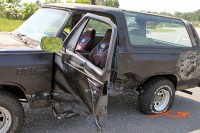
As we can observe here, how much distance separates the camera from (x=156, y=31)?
16.6 ft

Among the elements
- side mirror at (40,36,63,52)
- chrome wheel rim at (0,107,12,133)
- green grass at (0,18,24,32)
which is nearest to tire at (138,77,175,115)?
side mirror at (40,36,63,52)

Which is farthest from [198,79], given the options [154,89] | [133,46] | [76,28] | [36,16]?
[36,16]

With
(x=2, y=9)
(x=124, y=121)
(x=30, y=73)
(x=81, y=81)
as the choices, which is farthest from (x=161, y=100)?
(x=2, y=9)

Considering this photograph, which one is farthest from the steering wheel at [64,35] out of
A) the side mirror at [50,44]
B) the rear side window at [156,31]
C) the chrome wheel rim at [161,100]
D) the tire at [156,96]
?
the chrome wheel rim at [161,100]

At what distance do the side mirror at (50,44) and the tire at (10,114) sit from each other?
73 cm

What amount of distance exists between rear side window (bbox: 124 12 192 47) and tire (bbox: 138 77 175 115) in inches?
25.2

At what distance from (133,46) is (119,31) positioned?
0.32 meters

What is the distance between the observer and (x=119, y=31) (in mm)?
4457

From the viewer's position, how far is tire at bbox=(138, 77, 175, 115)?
499cm

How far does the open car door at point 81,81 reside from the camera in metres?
3.12

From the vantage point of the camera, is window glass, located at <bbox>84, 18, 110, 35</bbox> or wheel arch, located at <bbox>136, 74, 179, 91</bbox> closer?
window glass, located at <bbox>84, 18, 110, 35</bbox>

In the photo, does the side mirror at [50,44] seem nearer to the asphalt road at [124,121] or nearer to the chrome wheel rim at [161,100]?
the asphalt road at [124,121]

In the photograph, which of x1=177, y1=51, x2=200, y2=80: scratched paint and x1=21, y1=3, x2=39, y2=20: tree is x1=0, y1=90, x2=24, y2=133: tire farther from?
x1=21, y1=3, x2=39, y2=20: tree

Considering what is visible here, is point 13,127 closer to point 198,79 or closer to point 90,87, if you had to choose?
point 90,87
